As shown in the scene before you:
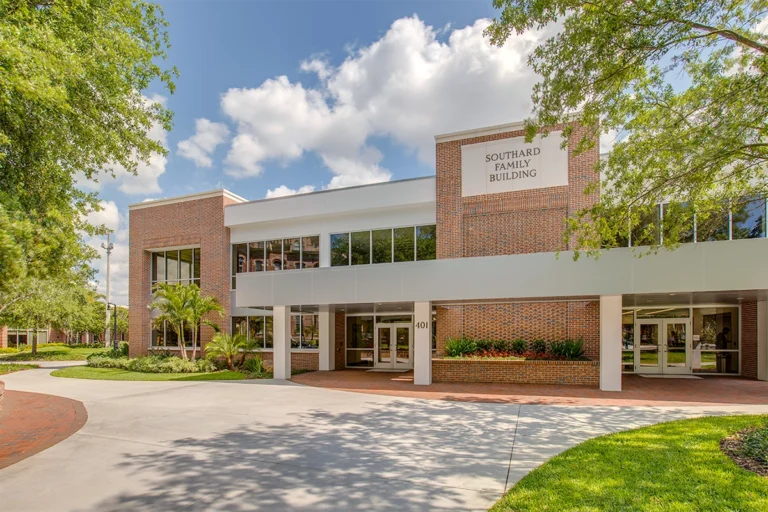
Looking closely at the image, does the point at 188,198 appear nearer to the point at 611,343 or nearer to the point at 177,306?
the point at 177,306

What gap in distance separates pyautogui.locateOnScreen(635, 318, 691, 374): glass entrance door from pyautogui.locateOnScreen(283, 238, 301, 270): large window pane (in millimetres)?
14678

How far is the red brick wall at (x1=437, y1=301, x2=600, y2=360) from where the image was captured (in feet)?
51.8

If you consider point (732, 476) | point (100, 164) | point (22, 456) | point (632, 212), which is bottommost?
point (22, 456)

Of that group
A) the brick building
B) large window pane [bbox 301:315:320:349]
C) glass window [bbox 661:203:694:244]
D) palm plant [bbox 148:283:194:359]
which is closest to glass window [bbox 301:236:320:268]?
the brick building

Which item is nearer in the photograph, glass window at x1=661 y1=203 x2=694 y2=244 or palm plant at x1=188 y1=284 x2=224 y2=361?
glass window at x1=661 y1=203 x2=694 y2=244

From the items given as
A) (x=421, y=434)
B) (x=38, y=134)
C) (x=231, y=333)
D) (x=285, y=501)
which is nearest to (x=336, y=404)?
(x=421, y=434)

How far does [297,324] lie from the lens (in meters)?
20.7

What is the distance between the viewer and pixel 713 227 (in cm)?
1185

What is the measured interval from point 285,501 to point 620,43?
8.48 m

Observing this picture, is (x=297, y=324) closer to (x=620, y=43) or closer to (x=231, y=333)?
(x=231, y=333)

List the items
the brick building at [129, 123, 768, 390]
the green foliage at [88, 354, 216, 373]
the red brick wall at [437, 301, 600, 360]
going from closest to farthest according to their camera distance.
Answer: the brick building at [129, 123, 768, 390] < the red brick wall at [437, 301, 600, 360] < the green foliage at [88, 354, 216, 373]

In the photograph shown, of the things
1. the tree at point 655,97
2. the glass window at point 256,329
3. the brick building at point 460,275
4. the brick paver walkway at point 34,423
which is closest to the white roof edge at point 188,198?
the brick building at point 460,275

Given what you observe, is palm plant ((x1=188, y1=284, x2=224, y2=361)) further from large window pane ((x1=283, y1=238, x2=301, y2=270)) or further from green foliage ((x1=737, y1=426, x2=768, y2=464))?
green foliage ((x1=737, y1=426, x2=768, y2=464))

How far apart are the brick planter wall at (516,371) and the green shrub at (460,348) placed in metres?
0.91
